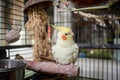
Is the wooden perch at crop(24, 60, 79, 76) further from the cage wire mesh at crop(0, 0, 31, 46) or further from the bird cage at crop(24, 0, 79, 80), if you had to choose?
the cage wire mesh at crop(0, 0, 31, 46)

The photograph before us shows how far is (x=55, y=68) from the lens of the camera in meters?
0.65

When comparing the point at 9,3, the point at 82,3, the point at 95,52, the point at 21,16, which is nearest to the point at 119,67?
the point at 95,52

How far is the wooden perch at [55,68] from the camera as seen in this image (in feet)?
2.00

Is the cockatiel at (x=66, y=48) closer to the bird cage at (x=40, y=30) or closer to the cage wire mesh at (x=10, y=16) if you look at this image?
the bird cage at (x=40, y=30)

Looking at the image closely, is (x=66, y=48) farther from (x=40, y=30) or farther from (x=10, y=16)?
(x=10, y=16)

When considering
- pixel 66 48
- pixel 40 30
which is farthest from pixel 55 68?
pixel 40 30

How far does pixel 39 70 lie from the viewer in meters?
0.69

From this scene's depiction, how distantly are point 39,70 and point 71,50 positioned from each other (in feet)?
0.55

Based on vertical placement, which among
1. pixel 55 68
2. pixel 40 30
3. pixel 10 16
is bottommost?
pixel 55 68

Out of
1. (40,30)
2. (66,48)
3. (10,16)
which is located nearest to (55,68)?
(66,48)

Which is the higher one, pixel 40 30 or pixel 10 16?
pixel 10 16

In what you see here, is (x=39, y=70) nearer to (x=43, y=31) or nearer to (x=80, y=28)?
(x=43, y=31)

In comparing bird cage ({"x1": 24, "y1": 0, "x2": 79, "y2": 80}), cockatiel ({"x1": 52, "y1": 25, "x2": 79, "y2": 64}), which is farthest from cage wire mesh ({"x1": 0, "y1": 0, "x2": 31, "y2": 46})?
cockatiel ({"x1": 52, "y1": 25, "x2": 79, "y2": 64})

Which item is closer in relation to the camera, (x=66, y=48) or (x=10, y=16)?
(x=66, y=48)
